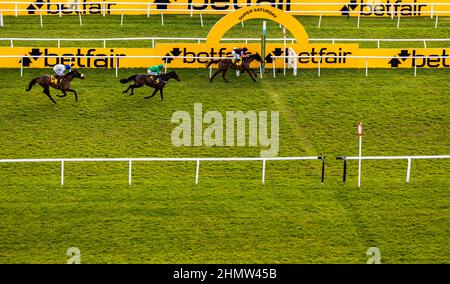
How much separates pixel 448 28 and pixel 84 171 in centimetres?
1918

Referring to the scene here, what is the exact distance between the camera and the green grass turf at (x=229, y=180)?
22.0 m

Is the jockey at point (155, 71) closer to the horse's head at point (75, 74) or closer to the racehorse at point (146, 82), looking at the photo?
the racehorse at point (146, 82)

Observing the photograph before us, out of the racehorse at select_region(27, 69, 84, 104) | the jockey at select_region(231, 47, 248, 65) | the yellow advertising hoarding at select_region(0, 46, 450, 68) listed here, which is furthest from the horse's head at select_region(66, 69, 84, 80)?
the jockey at select_region(231, 47, 248, 65)

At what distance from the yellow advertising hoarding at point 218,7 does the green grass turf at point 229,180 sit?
6.85 metres

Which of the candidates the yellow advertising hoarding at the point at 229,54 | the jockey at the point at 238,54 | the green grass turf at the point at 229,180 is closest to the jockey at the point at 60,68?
the green grass turf at the point at 229,180

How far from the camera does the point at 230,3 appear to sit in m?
42.0

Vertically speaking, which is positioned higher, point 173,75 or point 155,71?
A: point 155,71

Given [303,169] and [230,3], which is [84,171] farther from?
[230,3]

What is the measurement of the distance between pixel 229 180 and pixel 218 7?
56.5ft

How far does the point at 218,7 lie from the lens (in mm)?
42031

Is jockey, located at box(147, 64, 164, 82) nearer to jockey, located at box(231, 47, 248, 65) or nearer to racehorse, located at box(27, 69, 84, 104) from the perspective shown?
racehorse, located at box(27, 69, 84, 104)

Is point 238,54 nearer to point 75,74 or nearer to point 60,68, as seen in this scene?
point 75,74

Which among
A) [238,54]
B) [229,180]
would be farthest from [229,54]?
[229,180]

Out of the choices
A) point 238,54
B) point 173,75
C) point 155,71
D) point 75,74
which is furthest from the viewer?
point 238,54
